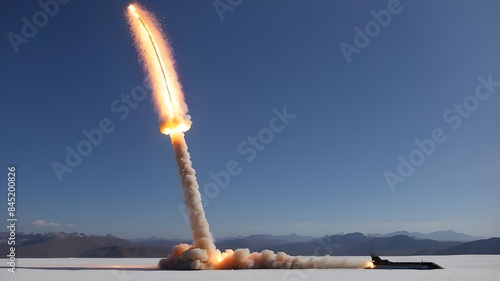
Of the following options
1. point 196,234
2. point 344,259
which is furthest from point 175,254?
point 344,259

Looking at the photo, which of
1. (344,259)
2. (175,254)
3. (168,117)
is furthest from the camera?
(344,259)

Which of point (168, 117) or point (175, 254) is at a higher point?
point (168, 117)

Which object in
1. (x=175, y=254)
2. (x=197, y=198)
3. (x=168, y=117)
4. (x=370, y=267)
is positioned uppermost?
(x=168, y=117)

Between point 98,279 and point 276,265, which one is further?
point 276,265

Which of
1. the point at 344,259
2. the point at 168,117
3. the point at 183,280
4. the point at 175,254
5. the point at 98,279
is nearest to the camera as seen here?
the point at 183,280

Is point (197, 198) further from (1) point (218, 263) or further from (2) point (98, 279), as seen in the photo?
(2) point (98, 279)

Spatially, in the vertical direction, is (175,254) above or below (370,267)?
above

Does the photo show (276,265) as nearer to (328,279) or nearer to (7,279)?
(328,279)

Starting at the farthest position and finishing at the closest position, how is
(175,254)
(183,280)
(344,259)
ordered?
(344,259), (175,254), (183,280)

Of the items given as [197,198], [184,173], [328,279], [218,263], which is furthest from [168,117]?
[328,279]

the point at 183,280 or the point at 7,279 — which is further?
the point at 7,279
